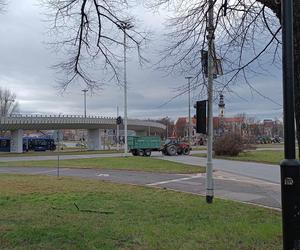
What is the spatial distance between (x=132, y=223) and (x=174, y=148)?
45.0 meters

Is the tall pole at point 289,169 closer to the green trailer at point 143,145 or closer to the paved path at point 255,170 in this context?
the paved path at point 255,170

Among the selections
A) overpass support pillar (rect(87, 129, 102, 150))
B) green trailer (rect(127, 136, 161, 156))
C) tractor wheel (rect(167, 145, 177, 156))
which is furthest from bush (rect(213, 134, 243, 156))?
overpass support pillar (rect(87, 129, 102, 150))

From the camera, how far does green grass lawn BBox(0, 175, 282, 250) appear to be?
301 inches

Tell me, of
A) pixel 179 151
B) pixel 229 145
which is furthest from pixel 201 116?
pixel 179 151

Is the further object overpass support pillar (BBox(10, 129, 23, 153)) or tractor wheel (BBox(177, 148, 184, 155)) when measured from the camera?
overpass support pillar (BBox(10, 129, 23, 153))

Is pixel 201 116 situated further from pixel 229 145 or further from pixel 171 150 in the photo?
pixel 171 150

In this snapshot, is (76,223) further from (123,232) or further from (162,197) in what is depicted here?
(162,197)

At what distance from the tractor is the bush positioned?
6.05 m

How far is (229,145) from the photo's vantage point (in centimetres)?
4822

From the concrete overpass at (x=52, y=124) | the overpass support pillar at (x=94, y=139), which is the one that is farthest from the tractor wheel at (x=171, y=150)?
the overpass support pillar at (x=94, y=139)

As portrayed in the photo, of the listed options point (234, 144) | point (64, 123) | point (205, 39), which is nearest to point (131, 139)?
point (234, 144)

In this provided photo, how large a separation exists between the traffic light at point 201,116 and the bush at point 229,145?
35.6 metres

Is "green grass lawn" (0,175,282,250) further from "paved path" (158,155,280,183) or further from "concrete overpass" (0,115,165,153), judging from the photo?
"concrete overpass" (0,115,165,153)

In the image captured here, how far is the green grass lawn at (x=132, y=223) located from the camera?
25.1ft
